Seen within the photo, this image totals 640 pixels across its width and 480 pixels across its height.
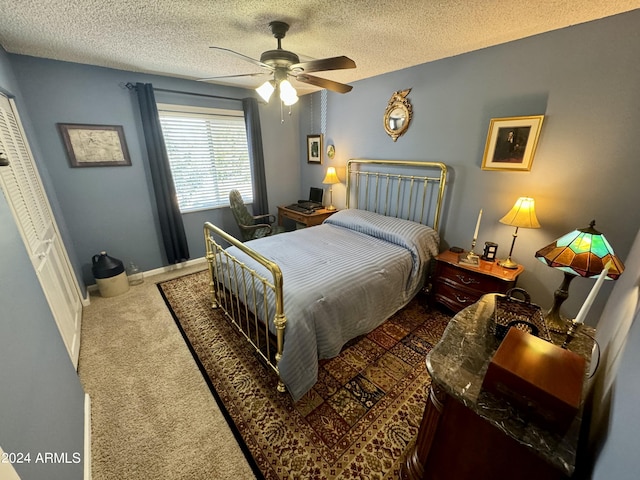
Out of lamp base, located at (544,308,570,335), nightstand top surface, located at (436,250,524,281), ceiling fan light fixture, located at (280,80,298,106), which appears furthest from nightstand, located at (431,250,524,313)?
ceiling fan light fixture, located at (280,80,298,106)

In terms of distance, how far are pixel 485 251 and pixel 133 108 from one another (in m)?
4.17

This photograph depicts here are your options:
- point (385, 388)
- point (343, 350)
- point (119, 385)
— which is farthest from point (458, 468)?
point (119, 385)

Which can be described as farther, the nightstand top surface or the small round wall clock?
the small round wall clock

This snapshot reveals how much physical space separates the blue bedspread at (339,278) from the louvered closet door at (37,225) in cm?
138

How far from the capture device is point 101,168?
283 centimetres

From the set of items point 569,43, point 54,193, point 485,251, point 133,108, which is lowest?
point 485,251

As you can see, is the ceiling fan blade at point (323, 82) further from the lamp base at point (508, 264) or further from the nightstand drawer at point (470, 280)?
the lamp base at point (508, 264)

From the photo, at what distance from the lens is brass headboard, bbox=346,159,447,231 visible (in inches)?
109

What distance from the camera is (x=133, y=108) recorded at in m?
2.89

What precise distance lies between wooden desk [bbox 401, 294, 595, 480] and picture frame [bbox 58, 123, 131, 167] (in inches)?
146

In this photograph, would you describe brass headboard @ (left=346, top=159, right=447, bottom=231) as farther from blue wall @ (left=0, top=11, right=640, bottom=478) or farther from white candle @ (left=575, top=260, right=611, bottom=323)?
white candle @ (left=575, top=260, right=611, bottom=323)

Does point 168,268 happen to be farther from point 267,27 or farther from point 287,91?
point 267,27

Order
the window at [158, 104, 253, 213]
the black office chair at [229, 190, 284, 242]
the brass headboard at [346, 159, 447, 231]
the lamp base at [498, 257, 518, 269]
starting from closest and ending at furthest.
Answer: the lamp base at [498, 257, 518, 269], the brass headboard at [346, 159, 447, 231], the window at [158, 104, 253, 213], the black office chair at [229, 190, 284, 242]

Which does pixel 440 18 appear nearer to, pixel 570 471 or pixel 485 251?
pixel 485 251
